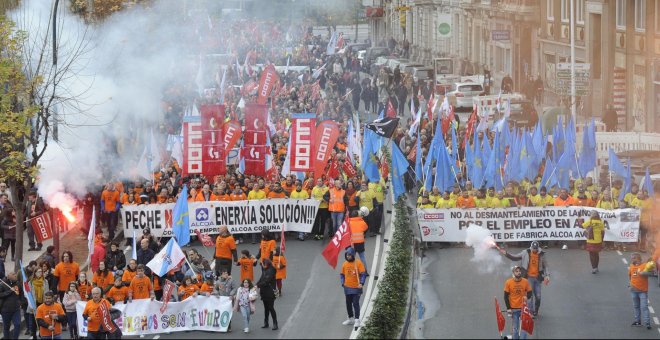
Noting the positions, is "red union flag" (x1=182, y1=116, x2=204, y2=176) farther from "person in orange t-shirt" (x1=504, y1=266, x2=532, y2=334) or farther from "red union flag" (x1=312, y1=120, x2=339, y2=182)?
"person in orange t-shirt" (x1=504, y1=266, x2=532, y2=334)

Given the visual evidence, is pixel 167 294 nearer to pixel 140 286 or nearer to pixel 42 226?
pixel 140 286

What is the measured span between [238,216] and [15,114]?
6.19 metres

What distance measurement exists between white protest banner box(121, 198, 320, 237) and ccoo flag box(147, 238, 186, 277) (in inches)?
251

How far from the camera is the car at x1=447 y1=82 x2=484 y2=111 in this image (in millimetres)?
56000

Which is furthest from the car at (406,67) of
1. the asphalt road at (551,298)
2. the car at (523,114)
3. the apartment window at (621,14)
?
the asphalt road at (551,298)

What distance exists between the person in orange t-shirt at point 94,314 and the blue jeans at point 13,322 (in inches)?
65.4

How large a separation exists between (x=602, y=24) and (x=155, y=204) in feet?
87.6

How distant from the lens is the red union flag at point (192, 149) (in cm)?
3259

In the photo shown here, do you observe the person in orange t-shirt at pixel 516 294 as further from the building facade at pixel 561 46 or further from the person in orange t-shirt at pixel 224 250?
the building facade at pixel 561 46

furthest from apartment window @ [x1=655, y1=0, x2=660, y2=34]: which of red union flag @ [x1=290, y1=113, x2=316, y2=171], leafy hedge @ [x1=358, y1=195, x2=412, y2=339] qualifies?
leafy hedge @ [x1=358, y1=195, x2=412, y2=339]

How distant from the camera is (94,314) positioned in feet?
72.9

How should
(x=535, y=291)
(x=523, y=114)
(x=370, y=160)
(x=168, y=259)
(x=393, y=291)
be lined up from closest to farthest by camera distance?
(x=535, y=291) < (x=393, y=291) < (x=168, y=259) < (x=370, y=160) < (x=523, y=114)

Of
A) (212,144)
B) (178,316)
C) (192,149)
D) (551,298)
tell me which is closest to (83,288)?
(178,316)

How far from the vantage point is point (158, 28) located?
138 feet
